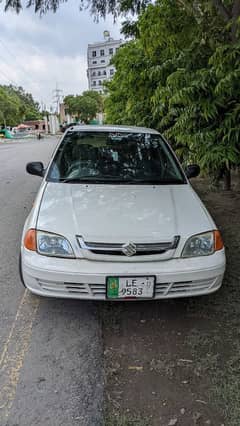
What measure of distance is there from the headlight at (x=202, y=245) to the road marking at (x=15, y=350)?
4.40 feet

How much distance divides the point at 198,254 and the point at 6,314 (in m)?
1.65

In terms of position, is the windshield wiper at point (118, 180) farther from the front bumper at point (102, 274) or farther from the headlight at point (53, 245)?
the front bumper at point (102, 274)

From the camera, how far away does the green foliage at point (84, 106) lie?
5481 centimetres

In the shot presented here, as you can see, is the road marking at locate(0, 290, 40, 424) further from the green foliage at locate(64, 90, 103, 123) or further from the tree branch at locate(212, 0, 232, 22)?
the green foliage at locate(64, 90, 103, 123)

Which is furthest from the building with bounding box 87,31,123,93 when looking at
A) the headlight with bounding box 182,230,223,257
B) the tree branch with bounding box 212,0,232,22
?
the headlight with bounding box 182,230,223,257

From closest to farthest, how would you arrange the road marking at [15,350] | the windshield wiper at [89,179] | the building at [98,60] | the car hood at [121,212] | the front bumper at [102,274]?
the road marking at [15,350]
the front bumper at [102,274]
the car hood at [121,212]
the windshield wiper at [89,179]
the building at [98,60]

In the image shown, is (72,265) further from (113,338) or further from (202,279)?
(202,279)

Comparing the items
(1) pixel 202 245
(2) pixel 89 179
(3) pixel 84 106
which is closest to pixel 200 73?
(2) pixel 89 179

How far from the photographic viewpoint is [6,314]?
2.86 metres

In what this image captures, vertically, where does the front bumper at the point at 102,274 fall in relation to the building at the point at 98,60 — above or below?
below

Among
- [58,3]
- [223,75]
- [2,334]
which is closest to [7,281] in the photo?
[2,334]

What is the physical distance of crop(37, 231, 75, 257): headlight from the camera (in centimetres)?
245

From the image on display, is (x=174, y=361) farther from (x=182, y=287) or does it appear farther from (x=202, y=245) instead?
(x=202, y=245)

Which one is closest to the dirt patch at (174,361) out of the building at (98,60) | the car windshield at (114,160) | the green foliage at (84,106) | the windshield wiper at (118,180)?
the windshield wiper at (118,180)
